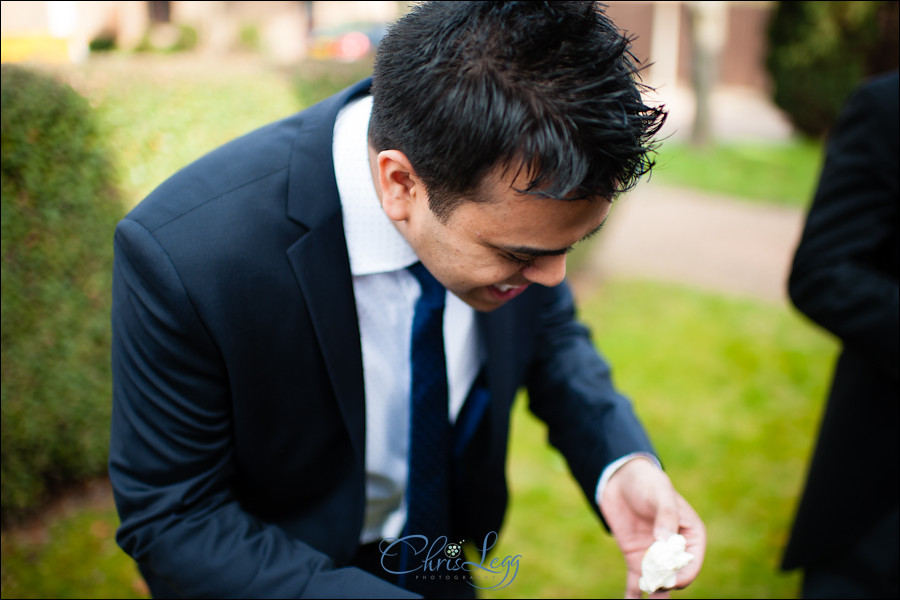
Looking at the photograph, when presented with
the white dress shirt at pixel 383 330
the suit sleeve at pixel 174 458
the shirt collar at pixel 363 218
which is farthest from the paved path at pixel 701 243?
the suit sleeve at pixel 174 458

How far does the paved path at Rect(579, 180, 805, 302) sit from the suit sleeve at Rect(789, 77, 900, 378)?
13.1 ft

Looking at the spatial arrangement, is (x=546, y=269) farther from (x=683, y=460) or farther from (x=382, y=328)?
(x=683, y=460)

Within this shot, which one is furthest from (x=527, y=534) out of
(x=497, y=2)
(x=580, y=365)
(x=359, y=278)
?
A: (x=497, y=2)

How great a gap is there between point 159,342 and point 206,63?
2.79 m

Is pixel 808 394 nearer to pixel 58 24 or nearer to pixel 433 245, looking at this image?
pixel 433 245

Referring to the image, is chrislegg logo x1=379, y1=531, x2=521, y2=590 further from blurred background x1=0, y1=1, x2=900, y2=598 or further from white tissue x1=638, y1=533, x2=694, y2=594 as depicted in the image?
blurred background x1=0, y1=1, x2=900, y2=598

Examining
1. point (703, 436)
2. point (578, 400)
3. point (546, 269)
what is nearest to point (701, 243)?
point (703, 436)

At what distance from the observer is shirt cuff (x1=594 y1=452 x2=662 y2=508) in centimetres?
194

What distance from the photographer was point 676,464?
168 inches

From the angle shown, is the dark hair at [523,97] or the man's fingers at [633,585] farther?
the man's fingers at [633,585]

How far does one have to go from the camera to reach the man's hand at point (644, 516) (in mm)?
1680

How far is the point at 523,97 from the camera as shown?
4.61ft

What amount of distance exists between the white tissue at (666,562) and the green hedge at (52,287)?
2573 mm

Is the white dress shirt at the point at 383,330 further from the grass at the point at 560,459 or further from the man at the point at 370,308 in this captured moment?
the grass at the point at 560,459
